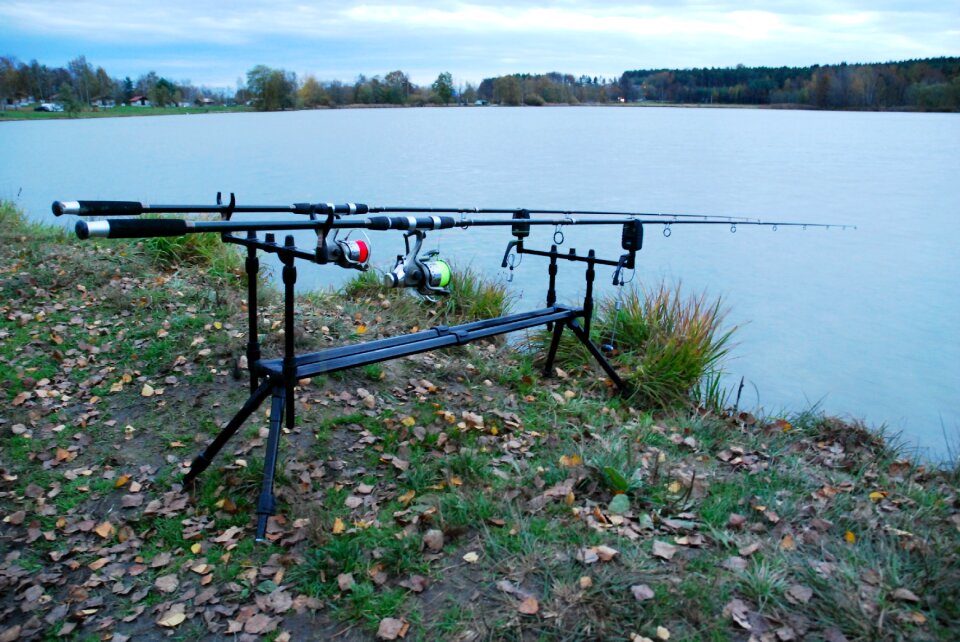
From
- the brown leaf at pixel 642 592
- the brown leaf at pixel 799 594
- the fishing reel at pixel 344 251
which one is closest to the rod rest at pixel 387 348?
the fishing reel at pixel 344 251

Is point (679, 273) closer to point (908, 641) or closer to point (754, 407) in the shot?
point (754, 407)

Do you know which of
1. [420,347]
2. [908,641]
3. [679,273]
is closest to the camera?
[908,641]

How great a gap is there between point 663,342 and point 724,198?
8319 millimetres

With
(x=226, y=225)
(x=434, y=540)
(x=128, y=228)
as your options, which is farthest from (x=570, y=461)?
(x=128, y=228)

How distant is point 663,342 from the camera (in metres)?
5.61

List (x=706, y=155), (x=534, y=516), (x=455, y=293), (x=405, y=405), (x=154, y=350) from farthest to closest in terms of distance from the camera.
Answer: (x=706, y=155), (x=455, y=293), (x=154, y=350), (x=405, y=405), (x=534, y=516)

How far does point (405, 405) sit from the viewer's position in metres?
4.25

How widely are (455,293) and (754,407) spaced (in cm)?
281

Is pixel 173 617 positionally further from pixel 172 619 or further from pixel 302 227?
pixel 302 227

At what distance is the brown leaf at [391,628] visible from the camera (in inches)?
93.3

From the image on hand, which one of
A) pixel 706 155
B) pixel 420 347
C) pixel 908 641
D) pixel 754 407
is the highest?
pixel 706 155

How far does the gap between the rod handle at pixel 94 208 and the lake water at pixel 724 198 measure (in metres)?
4.64

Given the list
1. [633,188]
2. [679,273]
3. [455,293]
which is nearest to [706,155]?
[633,188]

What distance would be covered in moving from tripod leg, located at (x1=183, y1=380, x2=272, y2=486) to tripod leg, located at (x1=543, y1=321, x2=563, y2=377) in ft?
6.53
